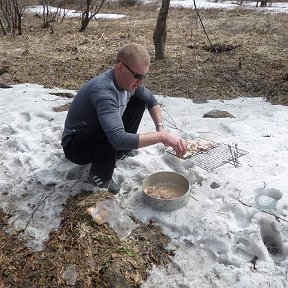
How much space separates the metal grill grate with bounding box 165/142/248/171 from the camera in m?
3.36

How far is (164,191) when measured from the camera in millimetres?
3119

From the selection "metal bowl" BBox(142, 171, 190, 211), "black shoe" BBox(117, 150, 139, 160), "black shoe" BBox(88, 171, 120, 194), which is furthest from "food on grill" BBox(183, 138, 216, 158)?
"black shoe" BBox(88, 171, 120, 194)

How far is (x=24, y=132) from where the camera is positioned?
13.9 feet

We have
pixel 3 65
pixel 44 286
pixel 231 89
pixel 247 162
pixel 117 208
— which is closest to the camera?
pixel 44 286

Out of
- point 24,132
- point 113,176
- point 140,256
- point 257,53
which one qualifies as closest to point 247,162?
point 113,176

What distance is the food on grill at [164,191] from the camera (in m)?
3.05

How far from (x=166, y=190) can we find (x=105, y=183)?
0.50m

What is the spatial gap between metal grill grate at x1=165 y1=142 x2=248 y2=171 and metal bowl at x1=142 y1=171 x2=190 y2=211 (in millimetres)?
296

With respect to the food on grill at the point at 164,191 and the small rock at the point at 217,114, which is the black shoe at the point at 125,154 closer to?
the food on grill at the point at 164,191

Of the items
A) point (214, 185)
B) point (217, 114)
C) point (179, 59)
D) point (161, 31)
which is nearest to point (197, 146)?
point (214, 185)

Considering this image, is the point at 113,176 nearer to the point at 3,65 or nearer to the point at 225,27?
the point at 3,65

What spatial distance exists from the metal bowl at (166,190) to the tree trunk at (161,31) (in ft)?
14.7

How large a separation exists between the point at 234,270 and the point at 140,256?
0.60 metres

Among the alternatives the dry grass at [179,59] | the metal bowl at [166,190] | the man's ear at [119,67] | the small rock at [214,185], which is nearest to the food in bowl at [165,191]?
the metal bowl at [166,190]
